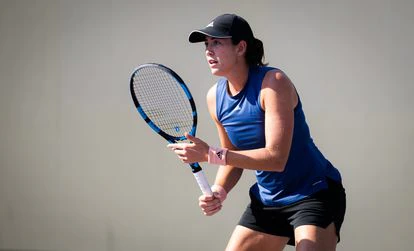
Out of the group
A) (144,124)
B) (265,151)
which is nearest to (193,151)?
(265,151)

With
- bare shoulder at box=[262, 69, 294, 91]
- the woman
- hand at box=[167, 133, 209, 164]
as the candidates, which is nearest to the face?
the woman

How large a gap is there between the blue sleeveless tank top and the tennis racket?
0.51 ft

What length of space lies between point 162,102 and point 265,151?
0.59 meters

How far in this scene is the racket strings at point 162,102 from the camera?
260 cm

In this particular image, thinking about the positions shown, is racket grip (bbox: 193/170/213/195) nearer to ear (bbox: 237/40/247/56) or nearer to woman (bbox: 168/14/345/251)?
woman (bbox: 168/14/345/251)

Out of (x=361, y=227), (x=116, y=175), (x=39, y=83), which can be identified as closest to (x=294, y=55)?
(x=361, y=227)

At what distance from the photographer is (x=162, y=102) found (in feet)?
8.86

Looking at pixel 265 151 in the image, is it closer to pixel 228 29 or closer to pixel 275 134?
pixel 275 134

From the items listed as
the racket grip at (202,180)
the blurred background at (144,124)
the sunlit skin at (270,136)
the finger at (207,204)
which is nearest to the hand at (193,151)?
the sunlit skin at (270,136)

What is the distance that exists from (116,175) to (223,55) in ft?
5.65

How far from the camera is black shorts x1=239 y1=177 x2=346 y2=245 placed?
2303 millimetres

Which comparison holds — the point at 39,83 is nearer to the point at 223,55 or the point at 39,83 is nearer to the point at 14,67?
the point at 14,67

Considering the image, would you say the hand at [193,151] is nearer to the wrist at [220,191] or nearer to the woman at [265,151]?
the woman at [265,151]

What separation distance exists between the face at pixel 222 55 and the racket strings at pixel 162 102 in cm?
23
